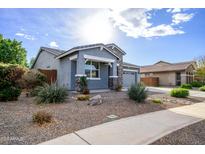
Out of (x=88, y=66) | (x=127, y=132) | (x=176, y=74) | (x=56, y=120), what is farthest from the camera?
(x=176, y=74)

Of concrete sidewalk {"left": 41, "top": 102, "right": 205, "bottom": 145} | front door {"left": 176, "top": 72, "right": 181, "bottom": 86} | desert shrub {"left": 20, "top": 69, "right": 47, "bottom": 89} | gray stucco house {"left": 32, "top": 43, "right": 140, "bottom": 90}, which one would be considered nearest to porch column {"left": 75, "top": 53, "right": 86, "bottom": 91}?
gray stucco house {"left": 32, "top": 43, "right": 140, "bottom": 90}

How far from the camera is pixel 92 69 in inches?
578

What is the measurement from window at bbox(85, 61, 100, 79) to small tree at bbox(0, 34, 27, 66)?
1498 cm

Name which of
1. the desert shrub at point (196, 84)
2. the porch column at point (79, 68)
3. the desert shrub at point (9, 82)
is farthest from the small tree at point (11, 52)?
the desert shrub at point (196, 84)

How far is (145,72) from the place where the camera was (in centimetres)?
3516

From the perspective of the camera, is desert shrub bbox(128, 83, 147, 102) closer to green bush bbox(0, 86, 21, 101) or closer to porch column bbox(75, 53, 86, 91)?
porch column bbox(75, 53, 86, 91)

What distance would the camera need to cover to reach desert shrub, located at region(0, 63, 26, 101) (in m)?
8.66

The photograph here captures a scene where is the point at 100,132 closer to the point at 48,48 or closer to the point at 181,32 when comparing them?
the point at 181,32

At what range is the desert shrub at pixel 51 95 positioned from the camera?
27.4 ft

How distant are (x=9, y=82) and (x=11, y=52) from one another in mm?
18526

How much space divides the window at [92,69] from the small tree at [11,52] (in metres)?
15.0

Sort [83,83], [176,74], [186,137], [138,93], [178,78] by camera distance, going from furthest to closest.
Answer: [176,74] < [178,78] < [83,83] < [138,93] < [186,137]

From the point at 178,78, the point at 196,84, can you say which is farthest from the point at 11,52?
the point at 196,84

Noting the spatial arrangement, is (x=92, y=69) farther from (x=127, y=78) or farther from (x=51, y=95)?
(x=127, y=78)
